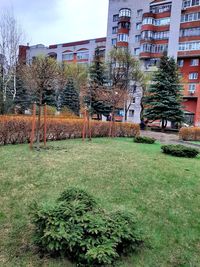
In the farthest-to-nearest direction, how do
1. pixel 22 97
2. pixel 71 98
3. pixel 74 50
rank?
pixel 74 50, pixel 71 98, pixel 22 97

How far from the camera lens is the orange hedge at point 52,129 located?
965 cm

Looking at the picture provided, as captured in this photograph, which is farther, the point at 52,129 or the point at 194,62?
the point at 194,62

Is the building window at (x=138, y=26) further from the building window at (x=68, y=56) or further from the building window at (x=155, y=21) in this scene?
the building window at (x=68, y=56)

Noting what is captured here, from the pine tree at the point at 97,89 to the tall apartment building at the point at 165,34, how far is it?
12.3 m

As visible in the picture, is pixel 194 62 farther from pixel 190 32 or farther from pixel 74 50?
pixel 74 50

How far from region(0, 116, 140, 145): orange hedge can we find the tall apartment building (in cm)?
2524

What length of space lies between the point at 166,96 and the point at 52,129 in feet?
59.9

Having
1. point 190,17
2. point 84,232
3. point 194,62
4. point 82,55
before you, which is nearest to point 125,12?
point 190,17

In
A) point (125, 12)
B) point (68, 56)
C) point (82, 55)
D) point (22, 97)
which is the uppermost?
point (125, 12)

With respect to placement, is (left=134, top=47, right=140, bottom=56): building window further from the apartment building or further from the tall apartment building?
the apartment building

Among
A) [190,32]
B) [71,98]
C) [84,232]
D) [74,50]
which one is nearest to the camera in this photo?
[84,232]

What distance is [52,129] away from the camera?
11562 mm

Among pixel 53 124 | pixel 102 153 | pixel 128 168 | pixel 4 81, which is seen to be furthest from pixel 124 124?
pixel 4 81

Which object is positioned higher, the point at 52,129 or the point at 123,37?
the point at 123,37
